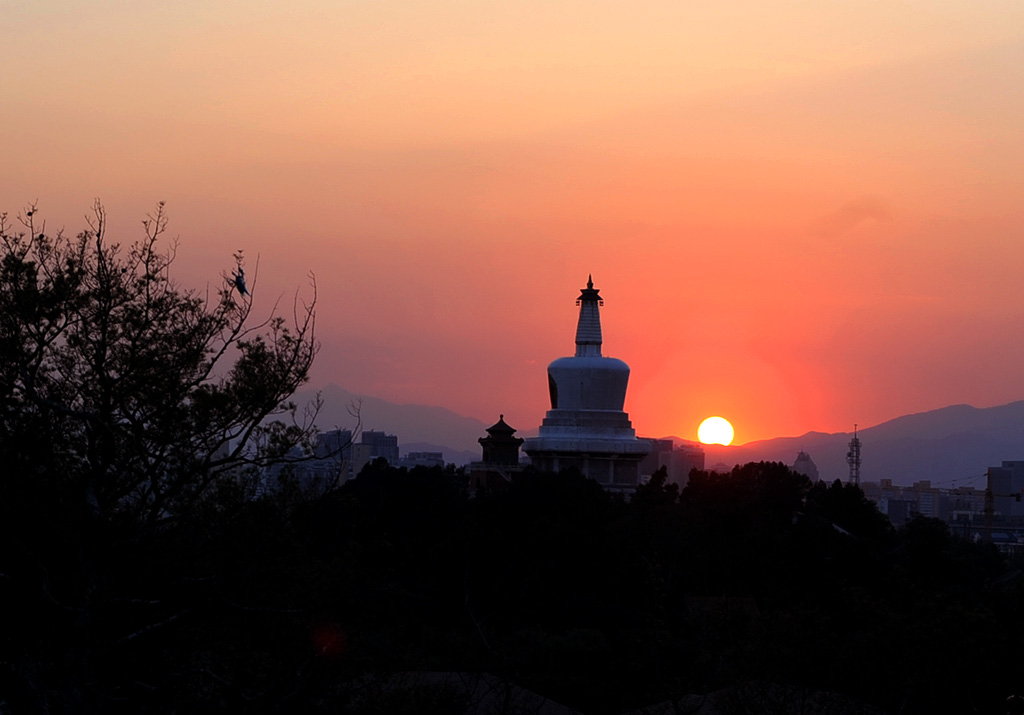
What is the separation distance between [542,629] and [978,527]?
409 feet

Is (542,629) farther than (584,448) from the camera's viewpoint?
No

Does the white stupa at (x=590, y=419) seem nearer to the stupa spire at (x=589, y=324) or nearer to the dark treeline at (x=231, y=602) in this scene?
the stupa spire at (x=589, y=324)

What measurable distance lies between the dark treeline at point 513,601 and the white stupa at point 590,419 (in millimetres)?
11001

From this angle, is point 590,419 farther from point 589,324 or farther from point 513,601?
point 513,601

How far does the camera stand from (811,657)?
2673 centimetres

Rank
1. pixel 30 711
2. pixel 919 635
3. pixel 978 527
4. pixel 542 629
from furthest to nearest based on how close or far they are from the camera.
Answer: pixel 978 527, pixel 542 629, pixel 919 635, pixel 30 711

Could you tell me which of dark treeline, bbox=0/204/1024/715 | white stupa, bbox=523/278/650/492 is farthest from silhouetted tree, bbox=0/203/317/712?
white stupa, bbox=523/278/650/492

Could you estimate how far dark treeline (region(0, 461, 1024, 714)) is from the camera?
1516 centimetres

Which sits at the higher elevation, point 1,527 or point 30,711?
point 1,527

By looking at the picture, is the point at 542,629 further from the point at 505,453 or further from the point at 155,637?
the point at 505,453

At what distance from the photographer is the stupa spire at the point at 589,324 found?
73625 millimetres

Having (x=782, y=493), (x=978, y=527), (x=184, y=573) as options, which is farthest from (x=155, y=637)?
(x=978, y=527)

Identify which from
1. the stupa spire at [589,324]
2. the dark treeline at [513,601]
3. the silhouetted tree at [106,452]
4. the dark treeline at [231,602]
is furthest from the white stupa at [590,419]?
the silhouetted tree at [106,452]

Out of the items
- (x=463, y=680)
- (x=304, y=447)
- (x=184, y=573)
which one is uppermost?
(x=304, y=447)
